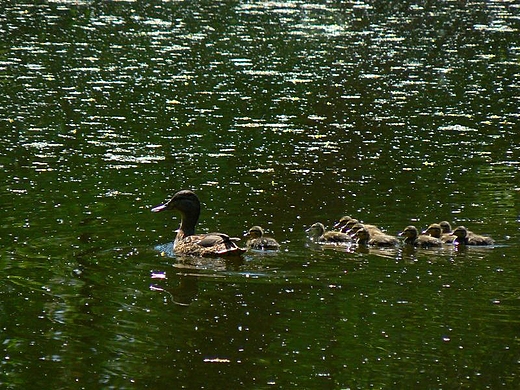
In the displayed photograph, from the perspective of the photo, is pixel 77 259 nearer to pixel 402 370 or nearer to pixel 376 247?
pixel 376 247

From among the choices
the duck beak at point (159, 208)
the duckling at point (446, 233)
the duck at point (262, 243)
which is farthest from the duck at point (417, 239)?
the duck beak at point (159, 208)

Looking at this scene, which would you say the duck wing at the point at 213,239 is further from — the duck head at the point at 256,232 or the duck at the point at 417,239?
the duck at the point at 417,239

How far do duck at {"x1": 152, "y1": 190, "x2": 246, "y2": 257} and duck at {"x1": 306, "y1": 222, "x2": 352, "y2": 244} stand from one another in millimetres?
1032

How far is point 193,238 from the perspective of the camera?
1417cm

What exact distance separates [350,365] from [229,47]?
23.9 metres

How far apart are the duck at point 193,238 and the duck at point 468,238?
2749 millimetres

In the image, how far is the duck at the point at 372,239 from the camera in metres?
14.2

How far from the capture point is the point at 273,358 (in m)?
10.4

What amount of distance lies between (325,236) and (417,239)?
3.80 feet

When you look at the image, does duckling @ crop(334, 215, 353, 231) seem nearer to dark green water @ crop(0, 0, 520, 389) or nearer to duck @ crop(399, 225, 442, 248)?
dark green water @ crop(0, 0, 520, 389)

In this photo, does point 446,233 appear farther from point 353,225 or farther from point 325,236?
point 325,236

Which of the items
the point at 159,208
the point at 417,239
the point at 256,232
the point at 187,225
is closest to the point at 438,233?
the point at 417,239

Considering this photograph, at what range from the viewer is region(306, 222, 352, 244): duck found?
14.4 meters

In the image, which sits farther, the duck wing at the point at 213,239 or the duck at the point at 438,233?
the duck at the point at 438,233
